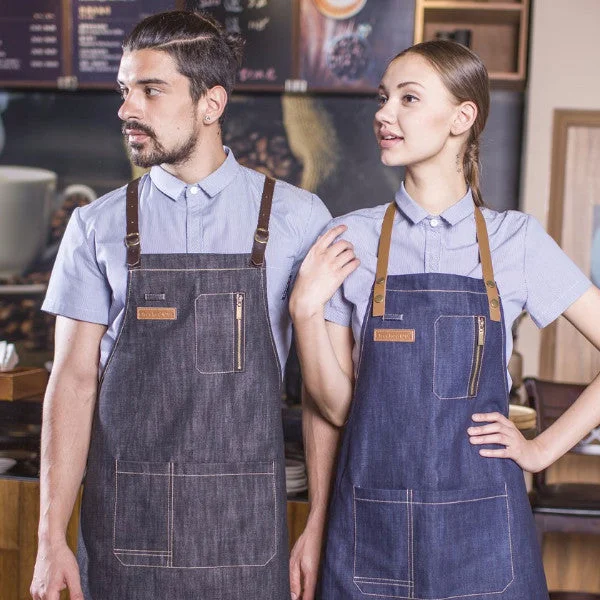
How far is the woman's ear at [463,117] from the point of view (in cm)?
154

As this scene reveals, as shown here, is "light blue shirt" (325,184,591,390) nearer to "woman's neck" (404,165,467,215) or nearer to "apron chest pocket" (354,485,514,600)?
"woman's neck" (404,165,467,215)

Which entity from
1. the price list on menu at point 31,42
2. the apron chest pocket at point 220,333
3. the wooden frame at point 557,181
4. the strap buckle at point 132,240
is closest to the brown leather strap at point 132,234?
the strap buckle at point 132,240

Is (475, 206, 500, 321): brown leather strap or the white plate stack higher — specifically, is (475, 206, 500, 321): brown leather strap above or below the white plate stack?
above

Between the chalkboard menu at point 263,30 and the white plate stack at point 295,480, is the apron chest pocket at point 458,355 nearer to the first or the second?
the white plate stack at point 295,480

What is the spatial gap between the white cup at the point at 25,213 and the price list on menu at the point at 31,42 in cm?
44

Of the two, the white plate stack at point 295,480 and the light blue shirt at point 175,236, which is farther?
the white plate stack at point 295,480

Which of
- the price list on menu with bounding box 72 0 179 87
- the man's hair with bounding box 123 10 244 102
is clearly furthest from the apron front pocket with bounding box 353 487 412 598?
the price list on menu with bounding box 72 0 179 87

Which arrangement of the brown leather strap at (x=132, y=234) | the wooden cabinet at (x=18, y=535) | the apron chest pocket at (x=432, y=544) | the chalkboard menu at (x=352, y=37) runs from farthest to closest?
the chalkboard menu at (x=352, y=37) → the wooden cabinet at (x=18, y=535) → the brown leather strap at (x=132, y=234) → the apron chest pocket at (x=432, y=544)

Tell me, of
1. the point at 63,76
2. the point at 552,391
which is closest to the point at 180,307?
the point at 552,391

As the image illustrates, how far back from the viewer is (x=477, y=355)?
1.50 meters

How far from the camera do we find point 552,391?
112 inches

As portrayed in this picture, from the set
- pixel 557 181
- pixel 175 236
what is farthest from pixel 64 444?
pixel 557 181

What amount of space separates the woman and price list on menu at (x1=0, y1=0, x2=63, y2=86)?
264 cm

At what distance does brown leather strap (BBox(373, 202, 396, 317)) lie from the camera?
4.93ft
